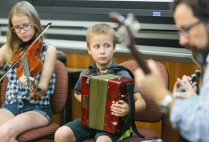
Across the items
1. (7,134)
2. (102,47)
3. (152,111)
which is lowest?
(7,134)

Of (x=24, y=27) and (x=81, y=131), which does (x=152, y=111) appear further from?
(x=24, y=27)

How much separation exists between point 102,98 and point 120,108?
118 mm

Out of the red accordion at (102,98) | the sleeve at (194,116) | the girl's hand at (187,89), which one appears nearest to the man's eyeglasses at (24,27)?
the red accordion at (102,98)

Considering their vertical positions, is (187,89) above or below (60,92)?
above

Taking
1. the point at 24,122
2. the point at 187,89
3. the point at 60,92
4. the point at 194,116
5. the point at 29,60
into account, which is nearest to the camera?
the point at 194,116

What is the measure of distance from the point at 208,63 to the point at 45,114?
1.28 meters

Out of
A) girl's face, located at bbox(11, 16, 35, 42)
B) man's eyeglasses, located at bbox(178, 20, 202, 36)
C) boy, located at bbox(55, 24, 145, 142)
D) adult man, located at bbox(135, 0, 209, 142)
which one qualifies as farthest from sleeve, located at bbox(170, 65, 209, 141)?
girl's face, located at bbox(11, 16, 35, 42)

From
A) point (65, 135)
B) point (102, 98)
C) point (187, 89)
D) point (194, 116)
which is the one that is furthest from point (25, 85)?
point (194, 116)

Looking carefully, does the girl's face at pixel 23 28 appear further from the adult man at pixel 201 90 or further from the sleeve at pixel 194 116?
the sleeve at pixel 194 116

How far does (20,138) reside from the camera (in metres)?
2.11

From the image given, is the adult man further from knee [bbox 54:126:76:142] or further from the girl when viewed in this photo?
the girl

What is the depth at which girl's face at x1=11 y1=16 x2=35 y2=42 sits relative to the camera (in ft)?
7.64

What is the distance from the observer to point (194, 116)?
1146mm

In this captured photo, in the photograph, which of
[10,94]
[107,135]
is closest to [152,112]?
[107,135]
